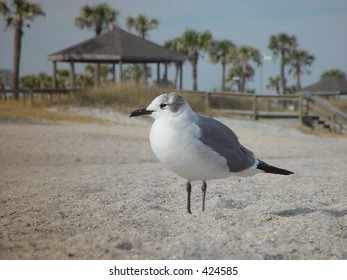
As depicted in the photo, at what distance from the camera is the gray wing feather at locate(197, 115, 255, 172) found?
8.46 ft

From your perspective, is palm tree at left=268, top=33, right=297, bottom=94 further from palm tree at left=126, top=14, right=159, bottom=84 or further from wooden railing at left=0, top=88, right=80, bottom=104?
wooden railing at left=0, top=88, right=80, bottom=104

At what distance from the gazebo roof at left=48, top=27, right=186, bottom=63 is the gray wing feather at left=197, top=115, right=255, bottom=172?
11446 millimetres

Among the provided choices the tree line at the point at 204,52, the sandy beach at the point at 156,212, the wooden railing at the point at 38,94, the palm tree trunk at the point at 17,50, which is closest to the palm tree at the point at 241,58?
the tree line at the point at 204,52

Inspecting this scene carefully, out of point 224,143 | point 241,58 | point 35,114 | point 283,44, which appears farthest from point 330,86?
point 224,143

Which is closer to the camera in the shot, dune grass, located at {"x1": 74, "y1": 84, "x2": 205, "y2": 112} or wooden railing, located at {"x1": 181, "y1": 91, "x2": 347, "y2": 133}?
dune grass, located at {"x1": 74, "y1": 84, "x2": 205, "y2": 112}

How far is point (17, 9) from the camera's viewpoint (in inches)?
483

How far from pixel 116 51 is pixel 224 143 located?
12.1 meters

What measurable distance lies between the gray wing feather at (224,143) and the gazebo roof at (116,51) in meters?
11.4

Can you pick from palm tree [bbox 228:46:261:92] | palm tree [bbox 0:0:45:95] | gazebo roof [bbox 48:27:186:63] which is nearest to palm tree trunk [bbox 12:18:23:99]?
palm tree [bbox 0:0:45:95]

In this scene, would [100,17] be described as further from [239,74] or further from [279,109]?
[239,74]

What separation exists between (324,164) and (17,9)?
886 centimetres

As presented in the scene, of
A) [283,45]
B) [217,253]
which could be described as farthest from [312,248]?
[283,45]

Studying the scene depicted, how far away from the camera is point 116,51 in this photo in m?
14.4
